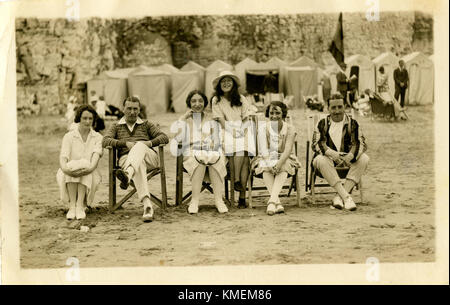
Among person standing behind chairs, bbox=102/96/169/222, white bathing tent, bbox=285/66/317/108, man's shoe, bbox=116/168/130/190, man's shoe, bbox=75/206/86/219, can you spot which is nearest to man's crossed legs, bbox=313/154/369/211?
white bathing tent, bbox=285/66/317/108

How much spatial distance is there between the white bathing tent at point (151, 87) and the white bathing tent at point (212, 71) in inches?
18.7

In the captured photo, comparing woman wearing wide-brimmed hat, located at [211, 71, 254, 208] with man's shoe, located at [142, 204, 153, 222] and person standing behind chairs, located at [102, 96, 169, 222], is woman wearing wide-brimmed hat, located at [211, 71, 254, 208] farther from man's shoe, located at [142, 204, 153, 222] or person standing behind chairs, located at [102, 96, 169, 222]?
man's shoe, located at [142, 204, 153, 222]

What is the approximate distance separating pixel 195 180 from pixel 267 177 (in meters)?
0.62

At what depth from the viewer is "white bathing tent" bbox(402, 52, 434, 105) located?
5.99 m

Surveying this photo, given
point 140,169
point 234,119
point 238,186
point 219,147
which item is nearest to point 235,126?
point 234,119

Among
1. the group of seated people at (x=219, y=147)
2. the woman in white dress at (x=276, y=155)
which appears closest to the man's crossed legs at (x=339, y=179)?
the group of seated people at (x=219, y=147)

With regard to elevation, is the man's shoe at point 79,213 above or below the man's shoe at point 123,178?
below

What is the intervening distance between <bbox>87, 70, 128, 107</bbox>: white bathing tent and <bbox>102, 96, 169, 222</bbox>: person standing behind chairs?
1.25 feet

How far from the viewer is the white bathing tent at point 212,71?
20.2 feet

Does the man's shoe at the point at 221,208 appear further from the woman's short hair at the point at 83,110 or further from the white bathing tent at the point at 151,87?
the woman's short hair at the point at 83,110

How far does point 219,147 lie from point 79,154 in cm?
121

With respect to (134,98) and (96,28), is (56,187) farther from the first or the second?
(96,28)

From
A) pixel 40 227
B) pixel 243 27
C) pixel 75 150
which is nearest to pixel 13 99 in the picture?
pixel 75 150

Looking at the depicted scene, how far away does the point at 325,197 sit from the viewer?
609 cm
